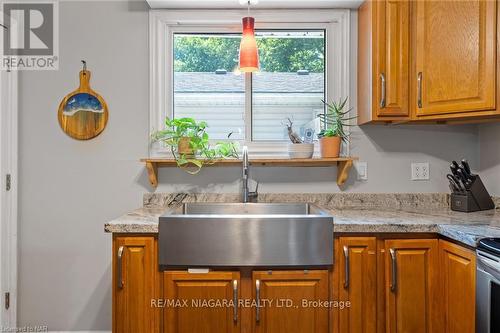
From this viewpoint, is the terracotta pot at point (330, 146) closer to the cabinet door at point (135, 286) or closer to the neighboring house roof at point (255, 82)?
the neighboring house roof at point (255, 82)

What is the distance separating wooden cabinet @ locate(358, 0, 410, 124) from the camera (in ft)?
6.30

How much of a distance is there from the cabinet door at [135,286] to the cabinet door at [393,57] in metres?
1.40

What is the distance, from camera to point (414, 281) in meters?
1.58

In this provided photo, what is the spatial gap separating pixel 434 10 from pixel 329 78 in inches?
25.9

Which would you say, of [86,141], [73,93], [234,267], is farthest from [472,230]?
[73,93]

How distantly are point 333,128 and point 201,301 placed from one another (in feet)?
4.10

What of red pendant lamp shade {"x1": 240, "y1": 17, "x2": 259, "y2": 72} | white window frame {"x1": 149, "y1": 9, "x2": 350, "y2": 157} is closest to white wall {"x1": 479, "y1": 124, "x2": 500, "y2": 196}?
white window frame {"x1": 149, "y1": 9, "x2": 350, "y2": 157}

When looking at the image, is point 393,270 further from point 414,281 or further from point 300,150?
point 300,150

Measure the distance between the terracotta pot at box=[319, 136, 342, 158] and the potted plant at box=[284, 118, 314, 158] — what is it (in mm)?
72

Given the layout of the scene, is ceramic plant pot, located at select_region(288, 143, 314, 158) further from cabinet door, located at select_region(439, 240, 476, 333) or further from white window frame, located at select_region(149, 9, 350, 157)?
cabinet door, located at select_region(439, 240, 476, 333)

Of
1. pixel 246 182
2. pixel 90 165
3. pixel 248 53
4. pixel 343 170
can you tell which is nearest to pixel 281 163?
pixel 246 182

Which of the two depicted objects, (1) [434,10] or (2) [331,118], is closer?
(1) [434,10]

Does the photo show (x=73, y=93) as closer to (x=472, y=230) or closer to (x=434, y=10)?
(x=434, y=10)

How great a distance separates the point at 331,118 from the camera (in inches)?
87.6
